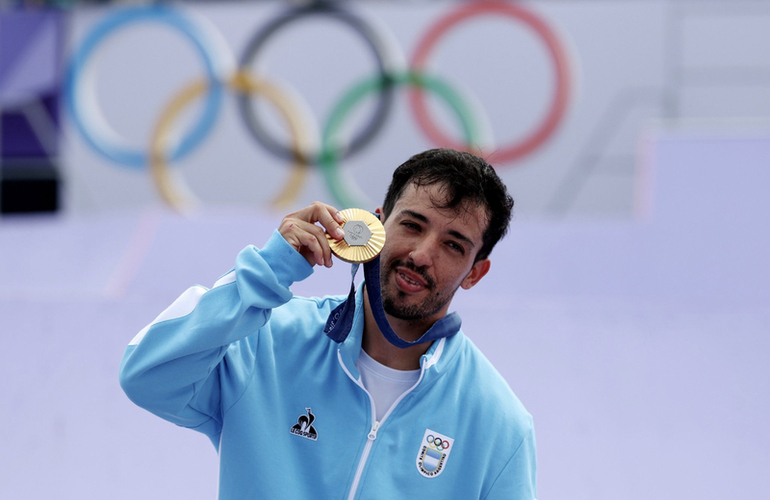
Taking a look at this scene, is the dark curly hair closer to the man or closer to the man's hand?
the man

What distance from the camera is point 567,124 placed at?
31.0 feet

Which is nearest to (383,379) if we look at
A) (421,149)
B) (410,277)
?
(410,277)

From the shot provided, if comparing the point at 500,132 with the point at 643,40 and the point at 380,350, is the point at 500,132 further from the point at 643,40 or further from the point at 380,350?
the point at 380,350

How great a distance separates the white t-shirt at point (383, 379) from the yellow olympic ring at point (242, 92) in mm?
7675

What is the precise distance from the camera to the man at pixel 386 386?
5.88 feet

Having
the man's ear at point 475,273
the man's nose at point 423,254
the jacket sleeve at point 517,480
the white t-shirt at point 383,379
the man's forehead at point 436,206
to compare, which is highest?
the man's forehead at point 436,206

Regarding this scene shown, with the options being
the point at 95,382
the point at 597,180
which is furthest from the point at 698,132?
the point at 95,382

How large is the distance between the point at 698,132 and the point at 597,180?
2.88 m

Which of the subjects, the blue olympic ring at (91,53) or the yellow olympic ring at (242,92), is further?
the blue olympic ring at (91,53)

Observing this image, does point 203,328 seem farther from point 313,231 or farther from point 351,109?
point 351,109

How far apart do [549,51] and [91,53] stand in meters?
→ 6.31

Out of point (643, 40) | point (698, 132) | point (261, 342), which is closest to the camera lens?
point (261, 342)

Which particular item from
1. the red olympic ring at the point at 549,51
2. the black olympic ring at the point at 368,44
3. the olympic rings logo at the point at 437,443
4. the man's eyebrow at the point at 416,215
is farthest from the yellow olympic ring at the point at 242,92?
the olympic rings logo at the point at 437,443

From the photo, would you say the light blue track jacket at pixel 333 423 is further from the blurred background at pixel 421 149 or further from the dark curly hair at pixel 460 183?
the blurred background at pixel 421 149
